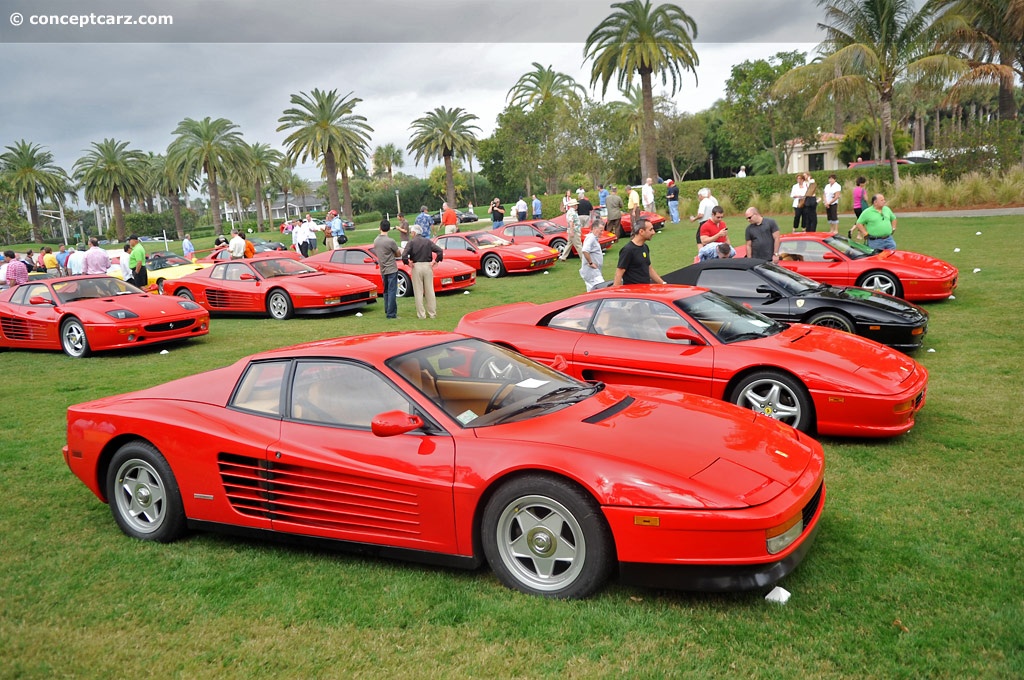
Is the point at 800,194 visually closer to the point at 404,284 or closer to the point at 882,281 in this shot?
the point at 882,281

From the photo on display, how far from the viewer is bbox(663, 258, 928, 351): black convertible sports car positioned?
348 inches

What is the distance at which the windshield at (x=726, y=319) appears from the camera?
681 cm

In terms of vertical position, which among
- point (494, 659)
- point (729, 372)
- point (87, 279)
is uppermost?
point (87, 279)

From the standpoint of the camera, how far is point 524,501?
3.81 m

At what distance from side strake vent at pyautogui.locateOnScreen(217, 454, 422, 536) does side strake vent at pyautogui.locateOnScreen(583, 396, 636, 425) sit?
1.06 metres

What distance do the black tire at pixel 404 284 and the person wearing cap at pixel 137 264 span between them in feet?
19.2

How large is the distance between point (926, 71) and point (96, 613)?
109ft

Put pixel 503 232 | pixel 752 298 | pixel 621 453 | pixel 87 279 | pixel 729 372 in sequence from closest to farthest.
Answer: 1. pixel 621 453
2. pixel 729 372
3. pixel 752 298
4. pixel 87 279
5. pixel 503 232

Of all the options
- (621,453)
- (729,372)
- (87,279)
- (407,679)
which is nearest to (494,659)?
(407,679)

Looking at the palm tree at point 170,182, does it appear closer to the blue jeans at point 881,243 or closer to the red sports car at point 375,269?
the red sports car at point 375,269

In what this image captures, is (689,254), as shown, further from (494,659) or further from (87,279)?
(494,659)

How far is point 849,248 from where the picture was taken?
12.2 m

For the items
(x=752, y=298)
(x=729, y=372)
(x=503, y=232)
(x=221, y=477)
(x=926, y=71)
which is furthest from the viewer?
(x=926, y=71)

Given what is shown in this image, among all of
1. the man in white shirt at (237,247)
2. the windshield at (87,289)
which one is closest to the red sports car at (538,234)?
the man in white shirt at (237,247)
